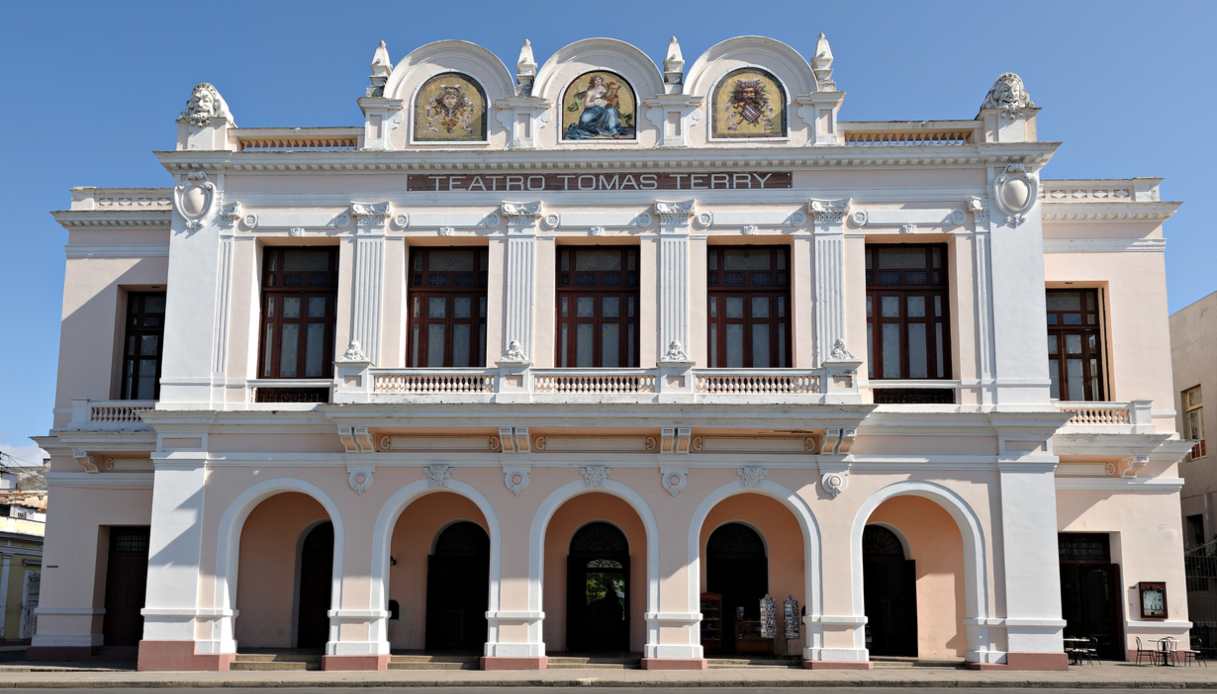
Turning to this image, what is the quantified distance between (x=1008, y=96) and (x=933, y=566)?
10302 millimetres

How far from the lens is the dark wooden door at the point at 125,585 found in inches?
1064

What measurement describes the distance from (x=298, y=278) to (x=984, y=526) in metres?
15.8

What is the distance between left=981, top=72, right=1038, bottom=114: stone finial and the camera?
2505 cm

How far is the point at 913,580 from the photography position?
2541cm

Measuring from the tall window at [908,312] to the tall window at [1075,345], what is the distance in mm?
3494

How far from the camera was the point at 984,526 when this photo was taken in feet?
77.6

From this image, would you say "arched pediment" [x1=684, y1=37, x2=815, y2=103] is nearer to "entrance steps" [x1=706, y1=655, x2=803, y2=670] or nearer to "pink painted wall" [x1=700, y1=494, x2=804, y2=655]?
"pink painted wall" [x1=700, y1=494, x2=804, y2=655]

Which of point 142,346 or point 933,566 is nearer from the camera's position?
point 933,566

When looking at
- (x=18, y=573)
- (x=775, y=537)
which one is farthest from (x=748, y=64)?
(x=18, y=573)

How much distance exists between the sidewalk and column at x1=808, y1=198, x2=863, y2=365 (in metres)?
6.59

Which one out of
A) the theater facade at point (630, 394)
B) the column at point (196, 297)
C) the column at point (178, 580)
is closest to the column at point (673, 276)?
the theater facade at point (630, 394)

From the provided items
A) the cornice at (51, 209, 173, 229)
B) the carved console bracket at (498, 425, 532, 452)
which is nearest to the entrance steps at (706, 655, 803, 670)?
the carved console bracket at (498, 425, 532, 452)

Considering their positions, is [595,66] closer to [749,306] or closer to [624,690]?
[749,306]

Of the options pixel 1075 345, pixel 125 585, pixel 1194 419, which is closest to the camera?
pixel 125 585
